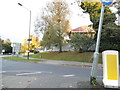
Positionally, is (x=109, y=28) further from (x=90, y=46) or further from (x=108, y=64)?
(x=108, y=64)

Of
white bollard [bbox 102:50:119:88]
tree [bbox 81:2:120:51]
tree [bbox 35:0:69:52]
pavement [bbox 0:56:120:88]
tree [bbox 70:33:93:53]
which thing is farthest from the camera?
tree [bbox 35:0:69:52]

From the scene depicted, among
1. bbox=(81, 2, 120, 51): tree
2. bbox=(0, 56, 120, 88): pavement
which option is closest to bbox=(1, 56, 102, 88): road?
bbox=(0, 56, 120, 88): pavement

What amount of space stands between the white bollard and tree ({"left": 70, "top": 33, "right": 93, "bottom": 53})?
19407 mm

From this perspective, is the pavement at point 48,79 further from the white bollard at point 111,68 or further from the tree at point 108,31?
the tree at point 108,31

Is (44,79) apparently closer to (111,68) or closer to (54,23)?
(111,68)

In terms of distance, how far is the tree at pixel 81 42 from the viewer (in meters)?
24.8

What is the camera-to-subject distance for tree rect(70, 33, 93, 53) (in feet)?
81.3

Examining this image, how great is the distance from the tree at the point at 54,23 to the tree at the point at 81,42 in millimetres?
3711

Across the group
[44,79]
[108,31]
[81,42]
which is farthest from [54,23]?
[44,79]

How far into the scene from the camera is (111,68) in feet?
17.6

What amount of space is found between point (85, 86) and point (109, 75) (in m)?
0.99

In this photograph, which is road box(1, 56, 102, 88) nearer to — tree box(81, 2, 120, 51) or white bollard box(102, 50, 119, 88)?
white bollard box(102, 50, 119, 88)

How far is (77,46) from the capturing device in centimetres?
2553

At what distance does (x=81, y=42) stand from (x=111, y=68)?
19.6 meters
